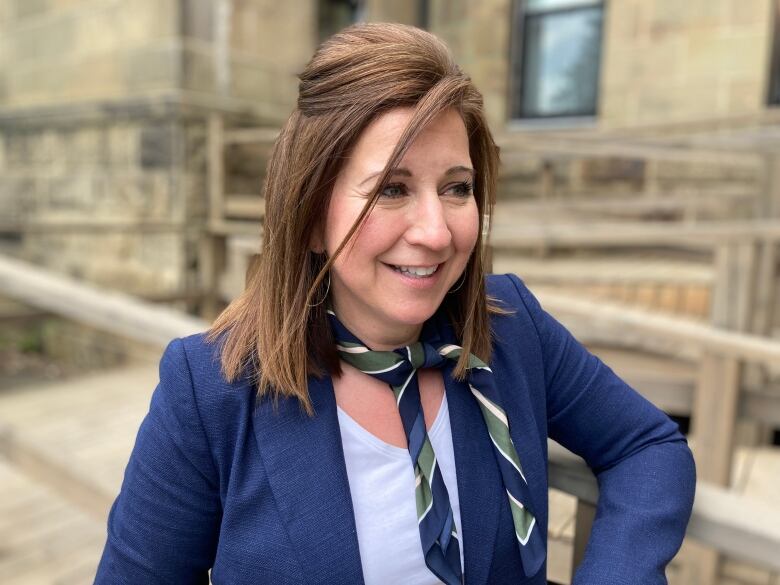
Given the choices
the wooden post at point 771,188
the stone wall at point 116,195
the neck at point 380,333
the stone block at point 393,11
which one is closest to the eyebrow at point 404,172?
the neck at point 380,333

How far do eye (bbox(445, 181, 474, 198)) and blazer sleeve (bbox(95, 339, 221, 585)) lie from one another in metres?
0.45

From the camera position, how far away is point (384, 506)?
1.01m

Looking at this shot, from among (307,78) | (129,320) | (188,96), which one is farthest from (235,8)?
(307,78)

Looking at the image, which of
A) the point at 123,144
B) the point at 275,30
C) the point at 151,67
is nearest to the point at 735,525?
the point at 151,67

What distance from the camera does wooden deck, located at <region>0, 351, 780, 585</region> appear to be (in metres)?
1.86

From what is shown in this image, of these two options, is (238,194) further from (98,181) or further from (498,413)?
(498,413)

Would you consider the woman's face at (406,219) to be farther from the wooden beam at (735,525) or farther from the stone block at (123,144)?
the stone block at (123,144)

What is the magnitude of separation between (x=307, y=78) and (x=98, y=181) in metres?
5.41

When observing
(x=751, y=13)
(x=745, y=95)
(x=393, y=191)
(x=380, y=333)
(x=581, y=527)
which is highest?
(x=751, y=13)

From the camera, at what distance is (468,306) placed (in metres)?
1.13

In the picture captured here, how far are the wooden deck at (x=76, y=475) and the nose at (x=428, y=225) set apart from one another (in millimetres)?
Result: 545

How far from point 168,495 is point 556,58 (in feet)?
21.9

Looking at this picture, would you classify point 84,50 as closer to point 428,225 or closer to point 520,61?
point 520,61

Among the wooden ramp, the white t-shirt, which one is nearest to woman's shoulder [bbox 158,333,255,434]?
the white t-shirt
